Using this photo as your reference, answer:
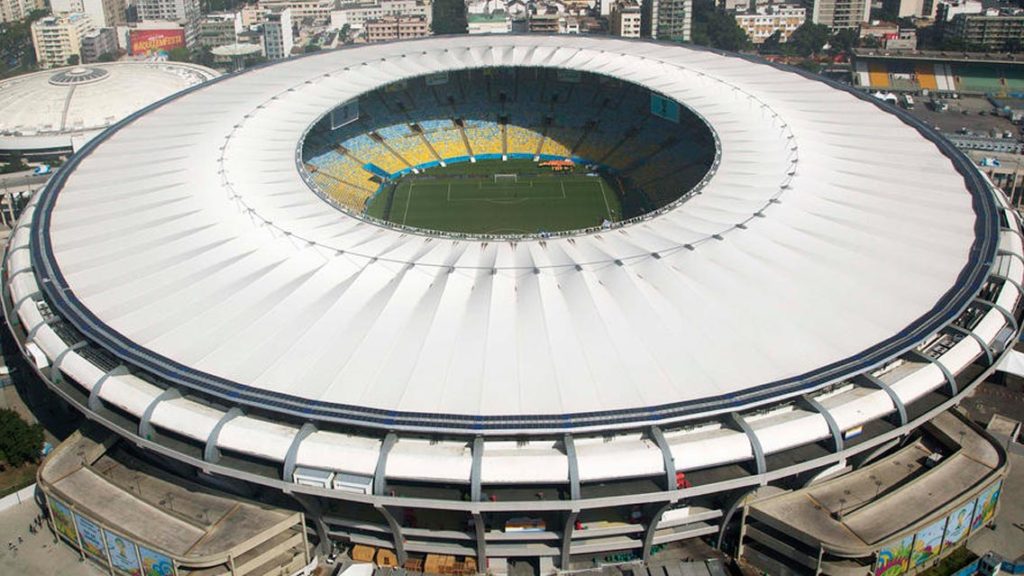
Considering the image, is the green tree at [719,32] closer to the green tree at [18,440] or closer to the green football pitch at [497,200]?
the green football pitch at [497,200]

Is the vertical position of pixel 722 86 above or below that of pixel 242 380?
above

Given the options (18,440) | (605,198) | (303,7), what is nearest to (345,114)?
(605,198)

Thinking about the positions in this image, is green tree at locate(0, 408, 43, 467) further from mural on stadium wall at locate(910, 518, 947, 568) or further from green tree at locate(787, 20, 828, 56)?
green tree at locate(787, 20, 828, 56)

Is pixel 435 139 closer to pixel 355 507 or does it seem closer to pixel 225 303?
pixel 225 303

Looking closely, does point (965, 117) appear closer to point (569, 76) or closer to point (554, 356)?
point (569, 76)

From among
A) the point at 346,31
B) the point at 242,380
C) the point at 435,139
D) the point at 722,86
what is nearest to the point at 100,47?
the point at 346,31

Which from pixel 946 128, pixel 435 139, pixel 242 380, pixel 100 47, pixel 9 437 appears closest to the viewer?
pixel 242 380

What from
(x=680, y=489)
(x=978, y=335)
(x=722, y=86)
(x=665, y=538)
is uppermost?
(x=722, y=86)
